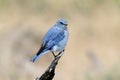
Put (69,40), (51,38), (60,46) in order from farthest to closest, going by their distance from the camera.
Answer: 1. (69,40)
2. (60,46)
3. (51,38)

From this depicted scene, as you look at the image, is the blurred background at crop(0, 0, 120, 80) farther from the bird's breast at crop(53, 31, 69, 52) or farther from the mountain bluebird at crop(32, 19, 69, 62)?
the bird's breast at crop(53, 31, 69, 52)

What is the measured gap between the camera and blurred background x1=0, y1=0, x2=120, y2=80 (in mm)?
12242

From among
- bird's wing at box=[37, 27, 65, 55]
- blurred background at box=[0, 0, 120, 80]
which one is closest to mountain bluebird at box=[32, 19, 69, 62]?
bird's wing at box=[37, 27, 65, 55]

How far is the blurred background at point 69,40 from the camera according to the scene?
12.2 metres

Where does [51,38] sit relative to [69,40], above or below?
above

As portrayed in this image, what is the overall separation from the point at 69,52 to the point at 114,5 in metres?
2.11

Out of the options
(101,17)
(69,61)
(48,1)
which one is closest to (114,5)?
(101,17)

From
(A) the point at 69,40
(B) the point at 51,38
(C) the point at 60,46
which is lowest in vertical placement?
(A) the point at 69,40

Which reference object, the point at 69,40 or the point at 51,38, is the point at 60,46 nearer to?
the point at 51,38

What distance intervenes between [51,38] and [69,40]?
7609 millimetres

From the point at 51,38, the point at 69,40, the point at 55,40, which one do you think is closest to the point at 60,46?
the point at 55,40

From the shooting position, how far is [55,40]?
6.55m

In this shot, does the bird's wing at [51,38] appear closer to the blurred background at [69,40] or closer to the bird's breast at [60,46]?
the bird's breast at [60,46]

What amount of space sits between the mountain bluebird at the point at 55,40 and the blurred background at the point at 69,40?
13.7 ft
